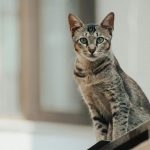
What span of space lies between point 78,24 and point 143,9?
19 cm

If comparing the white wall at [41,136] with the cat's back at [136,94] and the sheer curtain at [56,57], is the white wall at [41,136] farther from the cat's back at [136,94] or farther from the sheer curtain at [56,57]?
the cat's back at [136,94]

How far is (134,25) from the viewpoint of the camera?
136 cm

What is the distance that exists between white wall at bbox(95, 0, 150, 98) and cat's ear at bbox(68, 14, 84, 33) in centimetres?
6

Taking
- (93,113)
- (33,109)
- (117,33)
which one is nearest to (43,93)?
(33,109)

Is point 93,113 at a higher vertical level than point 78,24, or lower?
lower

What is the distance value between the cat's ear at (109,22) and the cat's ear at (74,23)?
6 centimetres

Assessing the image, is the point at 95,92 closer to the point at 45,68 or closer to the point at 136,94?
the point at 136,94

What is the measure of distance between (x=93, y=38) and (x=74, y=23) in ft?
0.39

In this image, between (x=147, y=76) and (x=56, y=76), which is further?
(x=56, y=76)

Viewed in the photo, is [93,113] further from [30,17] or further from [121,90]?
[30,17]

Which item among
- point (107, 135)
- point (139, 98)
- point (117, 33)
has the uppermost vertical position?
point (117, 33)

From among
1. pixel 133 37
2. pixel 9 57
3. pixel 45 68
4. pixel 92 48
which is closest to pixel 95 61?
pixel 92 48

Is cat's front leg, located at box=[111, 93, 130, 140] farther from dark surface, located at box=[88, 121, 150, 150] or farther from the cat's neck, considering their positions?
dark surface, located at box=[88, 121, 150, 150]

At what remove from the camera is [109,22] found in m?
1.35
